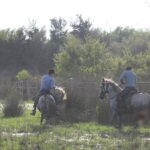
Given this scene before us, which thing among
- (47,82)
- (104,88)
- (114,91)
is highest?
(47,82)

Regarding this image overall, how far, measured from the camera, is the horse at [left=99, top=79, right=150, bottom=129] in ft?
79.8

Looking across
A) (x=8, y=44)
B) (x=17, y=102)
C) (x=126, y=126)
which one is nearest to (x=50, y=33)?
(x=8, y=44)

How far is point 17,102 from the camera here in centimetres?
3256

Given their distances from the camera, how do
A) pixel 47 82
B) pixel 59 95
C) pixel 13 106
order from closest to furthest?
pixel 47 82 < pixel 59 95 < pixel 13 106

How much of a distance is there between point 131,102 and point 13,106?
10.1 m

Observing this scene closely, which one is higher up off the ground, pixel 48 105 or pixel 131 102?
pixel 131 102

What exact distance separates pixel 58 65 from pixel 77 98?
122 ft

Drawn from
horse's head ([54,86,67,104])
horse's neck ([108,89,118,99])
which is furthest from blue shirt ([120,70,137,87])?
horse's head ([54,86,67,104])

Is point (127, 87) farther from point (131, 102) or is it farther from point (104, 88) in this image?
point (104, 88)

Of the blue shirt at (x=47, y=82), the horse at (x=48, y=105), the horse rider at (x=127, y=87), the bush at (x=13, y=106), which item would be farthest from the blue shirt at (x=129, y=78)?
the bush at (x=13, y=106)

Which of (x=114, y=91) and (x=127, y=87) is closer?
(x=127, y=87)

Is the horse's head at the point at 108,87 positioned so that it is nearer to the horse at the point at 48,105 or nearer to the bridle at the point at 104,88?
the bridle at the point at 104,88

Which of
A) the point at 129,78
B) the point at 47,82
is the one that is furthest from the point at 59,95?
the point at 129,78

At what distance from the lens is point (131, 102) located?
2469 centimetres
